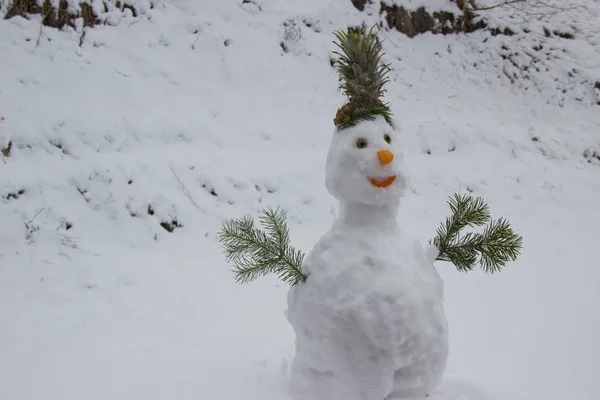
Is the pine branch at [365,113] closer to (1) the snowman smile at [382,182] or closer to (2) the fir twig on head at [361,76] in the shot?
(2) the fir twig on head at [361,76]

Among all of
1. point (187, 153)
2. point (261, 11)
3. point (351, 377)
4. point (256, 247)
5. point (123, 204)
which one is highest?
point (261, 11)

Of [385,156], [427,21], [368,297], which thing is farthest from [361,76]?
[427,21]

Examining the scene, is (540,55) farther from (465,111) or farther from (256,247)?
(256,247)

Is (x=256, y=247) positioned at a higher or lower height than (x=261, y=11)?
lower

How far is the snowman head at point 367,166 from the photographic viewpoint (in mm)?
1903

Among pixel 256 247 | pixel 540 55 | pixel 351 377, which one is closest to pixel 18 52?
pixel 256 247

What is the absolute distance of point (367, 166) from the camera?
6.24ft

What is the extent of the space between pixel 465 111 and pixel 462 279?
373 centimetres

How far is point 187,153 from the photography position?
16.1 ft

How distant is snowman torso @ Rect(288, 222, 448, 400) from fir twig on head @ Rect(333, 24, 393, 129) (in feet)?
1.74

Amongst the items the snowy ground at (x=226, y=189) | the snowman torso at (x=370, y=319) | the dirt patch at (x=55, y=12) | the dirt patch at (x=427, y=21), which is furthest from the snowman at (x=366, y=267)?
the dirt patch at (x=427, y=21)

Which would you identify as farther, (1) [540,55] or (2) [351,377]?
(1) [540,55]

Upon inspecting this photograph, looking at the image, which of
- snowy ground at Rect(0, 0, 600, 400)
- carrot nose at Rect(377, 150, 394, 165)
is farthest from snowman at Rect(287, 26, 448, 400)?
snowy ground at Rect(0, 0, 600, 400)

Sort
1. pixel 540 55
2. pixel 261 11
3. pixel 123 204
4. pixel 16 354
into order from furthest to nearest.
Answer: pixel 540 55, pixel 261 11, pixel 123 204, pixel 16 354
